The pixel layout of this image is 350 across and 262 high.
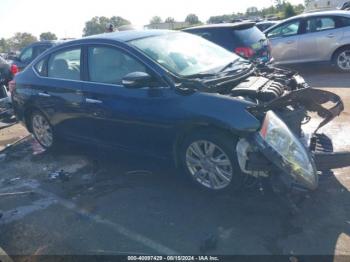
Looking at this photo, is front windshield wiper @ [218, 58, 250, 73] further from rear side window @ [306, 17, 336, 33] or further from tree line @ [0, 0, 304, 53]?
tree line @ [0, 0, 304, 53]

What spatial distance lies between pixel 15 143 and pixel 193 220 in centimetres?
439

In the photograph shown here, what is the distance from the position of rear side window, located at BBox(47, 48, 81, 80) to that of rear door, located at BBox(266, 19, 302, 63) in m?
7.00

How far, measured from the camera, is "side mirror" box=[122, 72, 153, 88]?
13.8 feet

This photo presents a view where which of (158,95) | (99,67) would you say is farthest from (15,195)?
(158,95)

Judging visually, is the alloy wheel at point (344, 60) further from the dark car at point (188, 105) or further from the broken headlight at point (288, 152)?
the broken headlight at point (288, 152)

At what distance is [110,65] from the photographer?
4828 mm

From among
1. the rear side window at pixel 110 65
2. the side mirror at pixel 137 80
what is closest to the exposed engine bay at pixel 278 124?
the side mirror at pixel 137 80

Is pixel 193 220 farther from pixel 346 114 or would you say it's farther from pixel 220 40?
pixel 220 40

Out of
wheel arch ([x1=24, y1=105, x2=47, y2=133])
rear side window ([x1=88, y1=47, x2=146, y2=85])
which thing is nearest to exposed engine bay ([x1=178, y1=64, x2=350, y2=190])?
rear side window ([x1=88, y1=47, x2=146, y2=85])

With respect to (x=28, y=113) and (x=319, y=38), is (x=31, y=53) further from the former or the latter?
(x=319, y=38)

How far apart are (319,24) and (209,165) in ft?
24.8

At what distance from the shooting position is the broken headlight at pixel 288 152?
3.51 m

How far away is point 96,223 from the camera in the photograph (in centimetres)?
396

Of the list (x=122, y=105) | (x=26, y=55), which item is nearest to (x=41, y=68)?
(x=122, y=105)
